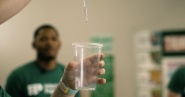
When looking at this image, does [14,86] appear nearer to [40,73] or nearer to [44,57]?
[40,73]

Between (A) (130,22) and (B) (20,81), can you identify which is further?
(A) (130,22)

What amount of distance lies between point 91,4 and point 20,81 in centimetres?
160

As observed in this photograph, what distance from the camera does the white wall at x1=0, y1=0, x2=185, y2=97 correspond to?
2.58 metres

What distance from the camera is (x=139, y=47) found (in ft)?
8.53

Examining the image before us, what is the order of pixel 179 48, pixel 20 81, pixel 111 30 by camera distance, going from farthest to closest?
1. pixel 111 30
2. pixel 179 48
3. pixel 20 81

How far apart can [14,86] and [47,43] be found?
489mm

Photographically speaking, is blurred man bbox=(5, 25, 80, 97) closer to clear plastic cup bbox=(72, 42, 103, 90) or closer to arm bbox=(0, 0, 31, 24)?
clear plastic cup bbox=(72, 42, 103, 90)

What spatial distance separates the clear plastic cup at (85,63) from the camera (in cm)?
78

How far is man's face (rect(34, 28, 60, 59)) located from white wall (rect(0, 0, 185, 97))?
0.90 m

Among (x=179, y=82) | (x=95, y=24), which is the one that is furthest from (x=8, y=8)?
(x=95, y=24)

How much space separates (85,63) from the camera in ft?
2.56

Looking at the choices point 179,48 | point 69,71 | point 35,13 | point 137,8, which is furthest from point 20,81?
point 179,48

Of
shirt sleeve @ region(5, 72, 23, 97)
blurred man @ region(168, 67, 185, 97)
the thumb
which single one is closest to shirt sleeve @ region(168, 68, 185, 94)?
blurred man @ region(168, 67, 185, 97)

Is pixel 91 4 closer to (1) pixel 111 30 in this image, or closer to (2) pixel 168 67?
(1) pixel 111 30
